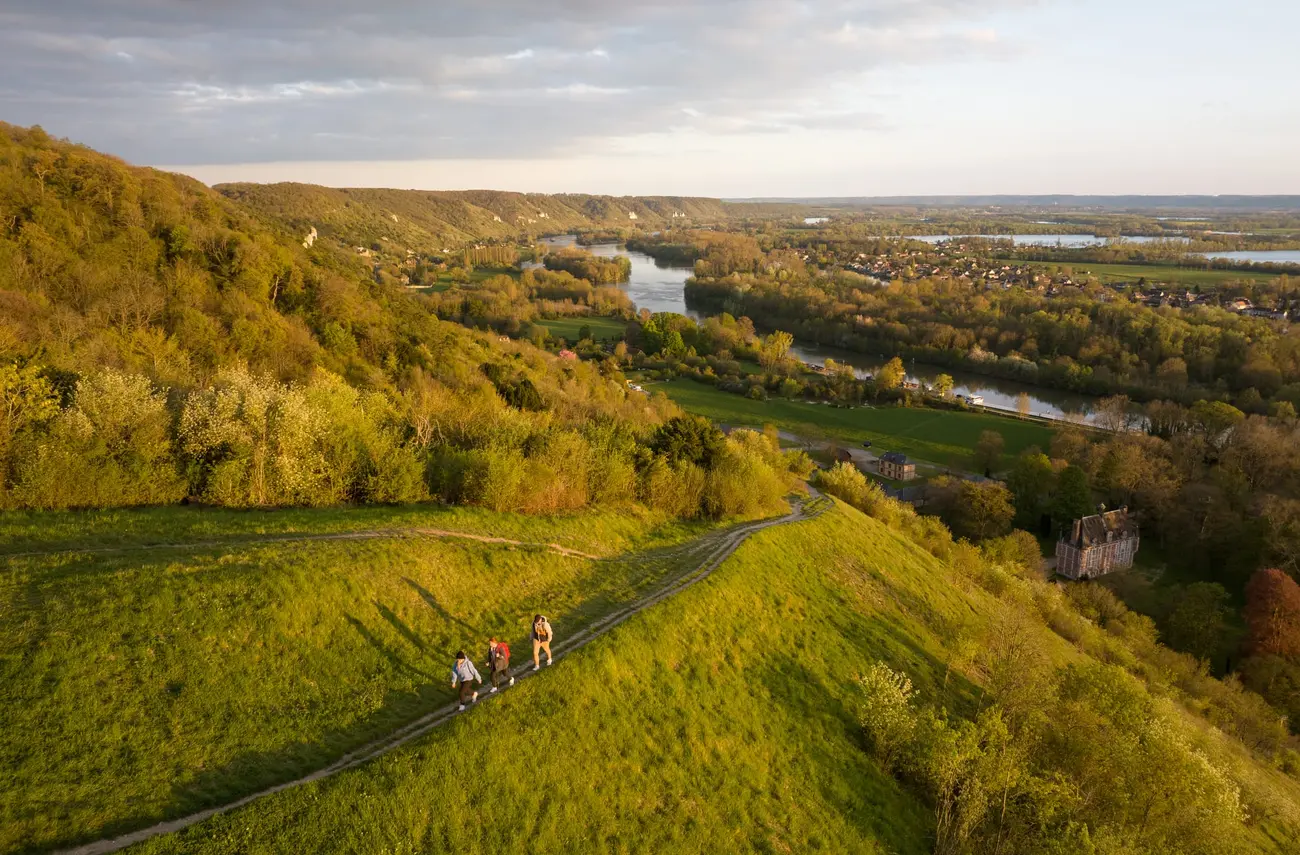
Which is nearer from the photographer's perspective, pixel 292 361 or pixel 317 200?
pixel 292 361

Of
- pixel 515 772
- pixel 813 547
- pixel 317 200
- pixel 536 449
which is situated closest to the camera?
pixel 515 772

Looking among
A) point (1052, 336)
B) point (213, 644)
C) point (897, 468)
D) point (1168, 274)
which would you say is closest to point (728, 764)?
point (213, 644)

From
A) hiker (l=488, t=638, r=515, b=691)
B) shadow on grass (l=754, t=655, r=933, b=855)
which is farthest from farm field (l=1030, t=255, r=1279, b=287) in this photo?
hiker (l=488, t=638, r=515, b=691)

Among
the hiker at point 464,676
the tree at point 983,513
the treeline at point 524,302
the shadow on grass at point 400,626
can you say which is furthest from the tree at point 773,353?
the hiker at point 464,676

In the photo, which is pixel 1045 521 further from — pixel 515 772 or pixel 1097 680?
pixel 515 772

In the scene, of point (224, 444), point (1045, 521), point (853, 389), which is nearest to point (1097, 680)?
point (224, 444)

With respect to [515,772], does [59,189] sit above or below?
above

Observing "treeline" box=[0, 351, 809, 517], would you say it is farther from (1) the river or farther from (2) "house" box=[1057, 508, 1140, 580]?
(1) the river

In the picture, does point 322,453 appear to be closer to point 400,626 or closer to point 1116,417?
point 400,626
